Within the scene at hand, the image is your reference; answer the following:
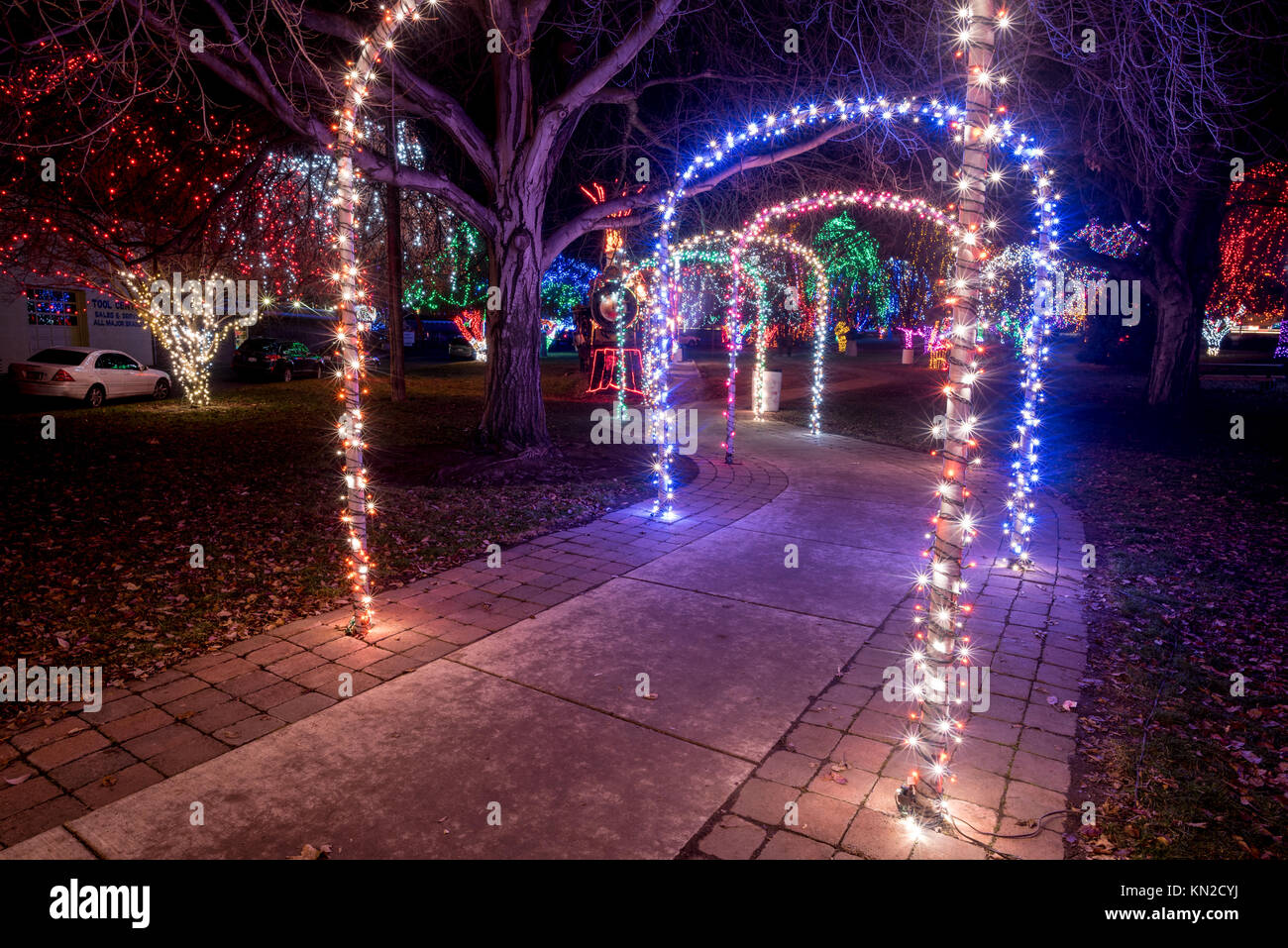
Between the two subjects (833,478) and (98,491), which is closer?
(98,491)

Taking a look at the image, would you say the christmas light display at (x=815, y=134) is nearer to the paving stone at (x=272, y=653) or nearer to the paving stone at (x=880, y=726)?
the paving stone at (x=880, y=726)

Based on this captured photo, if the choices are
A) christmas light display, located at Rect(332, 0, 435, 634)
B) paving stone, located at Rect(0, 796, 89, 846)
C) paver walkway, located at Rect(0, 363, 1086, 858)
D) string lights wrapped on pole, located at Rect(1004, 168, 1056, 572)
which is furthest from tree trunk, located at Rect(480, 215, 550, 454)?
paving stone, located at Rect(0, 796, 89, 846)

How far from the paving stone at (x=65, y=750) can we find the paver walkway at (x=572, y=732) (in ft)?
0.07

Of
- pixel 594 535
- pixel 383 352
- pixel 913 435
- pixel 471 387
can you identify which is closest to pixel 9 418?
pixel 471 387

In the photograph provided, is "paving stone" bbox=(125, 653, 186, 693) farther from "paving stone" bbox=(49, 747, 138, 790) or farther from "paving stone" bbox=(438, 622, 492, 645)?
"paving stone" bbox=(438, 622, 492, 645)

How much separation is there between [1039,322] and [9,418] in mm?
19404

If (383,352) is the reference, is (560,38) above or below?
above

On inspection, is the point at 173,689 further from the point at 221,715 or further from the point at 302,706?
the point at 302,706

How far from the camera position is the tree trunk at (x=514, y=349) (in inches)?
430

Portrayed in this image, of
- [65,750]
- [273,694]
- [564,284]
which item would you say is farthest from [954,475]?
[564,284]

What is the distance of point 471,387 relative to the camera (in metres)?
25.6

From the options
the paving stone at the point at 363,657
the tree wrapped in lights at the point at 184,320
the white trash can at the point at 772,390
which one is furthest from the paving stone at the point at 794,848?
the tree wrapped in lights at the point at 184,320

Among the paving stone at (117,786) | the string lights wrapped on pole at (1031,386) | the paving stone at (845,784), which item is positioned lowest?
the paving stone at (845,784)
